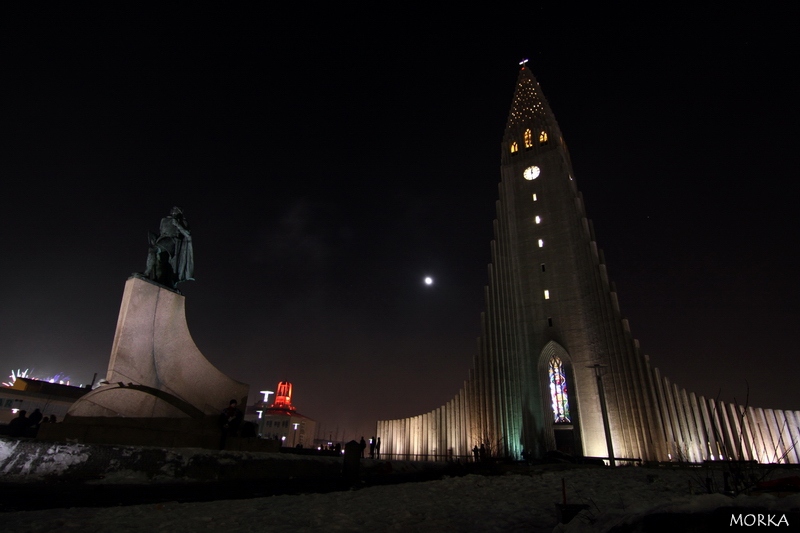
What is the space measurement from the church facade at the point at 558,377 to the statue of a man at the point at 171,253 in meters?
20.6

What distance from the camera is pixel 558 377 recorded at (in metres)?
30.4

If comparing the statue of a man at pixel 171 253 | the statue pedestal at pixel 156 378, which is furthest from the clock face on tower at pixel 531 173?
the statue pedestal at pixel 156 378

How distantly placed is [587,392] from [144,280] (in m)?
27.6

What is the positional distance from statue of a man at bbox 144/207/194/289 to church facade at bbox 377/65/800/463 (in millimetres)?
20568

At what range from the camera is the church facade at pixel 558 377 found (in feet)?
Answer: 82.2

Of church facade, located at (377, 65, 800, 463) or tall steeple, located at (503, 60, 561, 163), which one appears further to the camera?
tall steeple, located at (503, 60, 561, 163)

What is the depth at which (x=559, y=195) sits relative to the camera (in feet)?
114

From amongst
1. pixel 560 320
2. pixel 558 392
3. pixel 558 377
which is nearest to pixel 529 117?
pixel 560 320

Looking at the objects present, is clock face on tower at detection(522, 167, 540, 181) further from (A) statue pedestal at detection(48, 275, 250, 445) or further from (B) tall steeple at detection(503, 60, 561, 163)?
(A) statue pedestal at detection(48, 275, 250, 445)

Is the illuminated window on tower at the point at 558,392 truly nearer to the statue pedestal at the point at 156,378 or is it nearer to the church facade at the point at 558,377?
the church facade at the point at 558,377

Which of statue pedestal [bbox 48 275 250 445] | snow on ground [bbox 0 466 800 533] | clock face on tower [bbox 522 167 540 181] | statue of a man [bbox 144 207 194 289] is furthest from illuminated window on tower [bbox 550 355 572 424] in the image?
statue of a man [bbox 144 207 194 289]

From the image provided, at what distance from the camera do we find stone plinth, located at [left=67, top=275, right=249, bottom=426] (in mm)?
9523

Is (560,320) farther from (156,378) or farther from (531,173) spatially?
(156,378)

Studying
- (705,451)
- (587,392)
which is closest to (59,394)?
(587,392)
